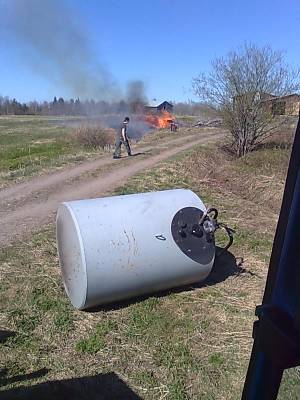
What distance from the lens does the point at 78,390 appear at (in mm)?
3605

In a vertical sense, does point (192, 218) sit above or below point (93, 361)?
above

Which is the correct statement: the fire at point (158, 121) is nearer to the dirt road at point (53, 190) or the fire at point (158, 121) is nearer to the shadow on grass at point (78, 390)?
the dirt road at point (53, 190)

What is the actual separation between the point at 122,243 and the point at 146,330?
2.98 ft

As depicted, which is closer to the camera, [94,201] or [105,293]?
[105,293]

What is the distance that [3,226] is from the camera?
816 centimetres

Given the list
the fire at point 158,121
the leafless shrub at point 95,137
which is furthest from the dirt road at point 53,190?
the fire at point 158,121

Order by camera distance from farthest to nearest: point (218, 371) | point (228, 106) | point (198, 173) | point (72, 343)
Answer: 1. point (228, 106)
2. point (198, 173)
3. point (72, 343)
4. point (218, 371)

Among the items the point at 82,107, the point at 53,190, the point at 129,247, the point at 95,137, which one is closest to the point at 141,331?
the point at 129,247

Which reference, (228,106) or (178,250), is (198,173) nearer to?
(228,106)

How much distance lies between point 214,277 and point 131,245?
1.66 m

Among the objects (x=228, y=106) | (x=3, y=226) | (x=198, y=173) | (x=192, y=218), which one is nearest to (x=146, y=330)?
(x=192, y=218)

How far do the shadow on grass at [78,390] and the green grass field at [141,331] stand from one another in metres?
0.03

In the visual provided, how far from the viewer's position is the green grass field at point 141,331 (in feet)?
12.3

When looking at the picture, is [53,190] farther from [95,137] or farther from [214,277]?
[95,137]
